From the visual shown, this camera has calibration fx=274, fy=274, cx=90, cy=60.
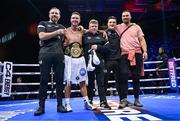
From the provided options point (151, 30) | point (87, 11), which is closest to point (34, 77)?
point (87, 11)

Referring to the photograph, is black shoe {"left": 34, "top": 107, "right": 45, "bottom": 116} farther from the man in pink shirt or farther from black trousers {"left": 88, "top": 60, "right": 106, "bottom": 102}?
the man in pink shirt

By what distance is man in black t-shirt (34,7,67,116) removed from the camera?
348 cm

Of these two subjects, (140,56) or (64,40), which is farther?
(140,56)

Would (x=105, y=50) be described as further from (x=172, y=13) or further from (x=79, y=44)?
(x=172, y=13)

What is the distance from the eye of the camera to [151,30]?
16891 mm

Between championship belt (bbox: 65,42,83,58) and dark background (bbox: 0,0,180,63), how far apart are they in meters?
9.03

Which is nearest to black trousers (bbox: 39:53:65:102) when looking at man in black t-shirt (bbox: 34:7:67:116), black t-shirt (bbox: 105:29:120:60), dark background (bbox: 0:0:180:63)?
man in black t-shirt (bbox: 34:7:67:116)

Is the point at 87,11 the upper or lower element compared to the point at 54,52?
upper

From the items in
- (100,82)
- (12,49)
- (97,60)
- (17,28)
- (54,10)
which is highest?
(17,28)

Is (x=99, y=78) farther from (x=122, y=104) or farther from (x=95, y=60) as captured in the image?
(x=122, y=104)

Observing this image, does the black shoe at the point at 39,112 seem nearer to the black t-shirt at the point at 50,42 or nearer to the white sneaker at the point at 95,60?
the black t-shirt at the point at 50,42

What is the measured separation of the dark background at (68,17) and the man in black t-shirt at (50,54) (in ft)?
29.9

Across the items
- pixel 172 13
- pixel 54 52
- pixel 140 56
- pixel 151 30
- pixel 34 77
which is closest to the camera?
pixel 54 52

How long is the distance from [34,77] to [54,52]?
10402 mm
